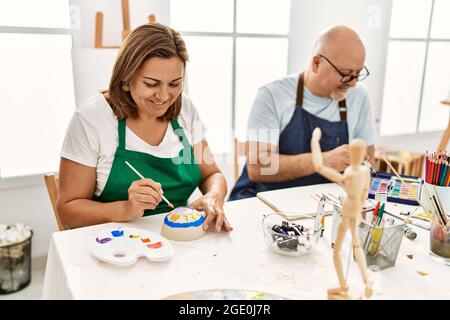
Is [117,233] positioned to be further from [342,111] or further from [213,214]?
[342,111]

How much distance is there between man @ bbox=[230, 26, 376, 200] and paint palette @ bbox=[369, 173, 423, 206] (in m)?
0.29

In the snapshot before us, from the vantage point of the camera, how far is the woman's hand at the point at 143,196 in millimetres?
1227

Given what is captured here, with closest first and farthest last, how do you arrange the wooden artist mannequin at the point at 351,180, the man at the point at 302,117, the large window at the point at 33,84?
the wooden artist mannequin at the point at 351,180 → the man at the point at 302,117 → the large window at the point at 33,84

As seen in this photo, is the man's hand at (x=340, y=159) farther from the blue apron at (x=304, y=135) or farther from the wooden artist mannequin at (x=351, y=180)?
the wooden artist mannequin at (x=351, y=180)

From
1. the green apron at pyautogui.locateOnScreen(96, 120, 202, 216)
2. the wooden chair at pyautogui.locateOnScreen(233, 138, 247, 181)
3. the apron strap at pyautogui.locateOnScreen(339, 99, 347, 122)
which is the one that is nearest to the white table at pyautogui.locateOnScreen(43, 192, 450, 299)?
the green apron at pyautogui.locateOnScreen(96, 120, 202, 216)

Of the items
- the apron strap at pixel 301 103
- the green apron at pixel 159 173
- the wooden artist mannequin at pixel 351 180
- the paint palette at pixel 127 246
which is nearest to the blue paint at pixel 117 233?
the paint palette at pixel 127 246

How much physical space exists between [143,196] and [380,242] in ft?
2.22

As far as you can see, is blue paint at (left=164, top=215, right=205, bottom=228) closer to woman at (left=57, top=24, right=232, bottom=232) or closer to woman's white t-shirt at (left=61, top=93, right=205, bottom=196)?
woman at (left=57, top=24, right=232, bottom=232)

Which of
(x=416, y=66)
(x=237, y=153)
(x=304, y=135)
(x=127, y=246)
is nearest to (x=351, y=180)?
(x=127, y=246)

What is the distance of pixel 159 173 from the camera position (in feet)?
4.96

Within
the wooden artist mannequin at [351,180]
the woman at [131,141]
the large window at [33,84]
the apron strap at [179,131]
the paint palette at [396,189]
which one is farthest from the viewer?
the large window at [33,84]

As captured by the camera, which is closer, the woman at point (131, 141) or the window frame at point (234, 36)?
the woman at point (131, 141)

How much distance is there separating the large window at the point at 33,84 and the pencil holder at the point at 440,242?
204 centimetres
